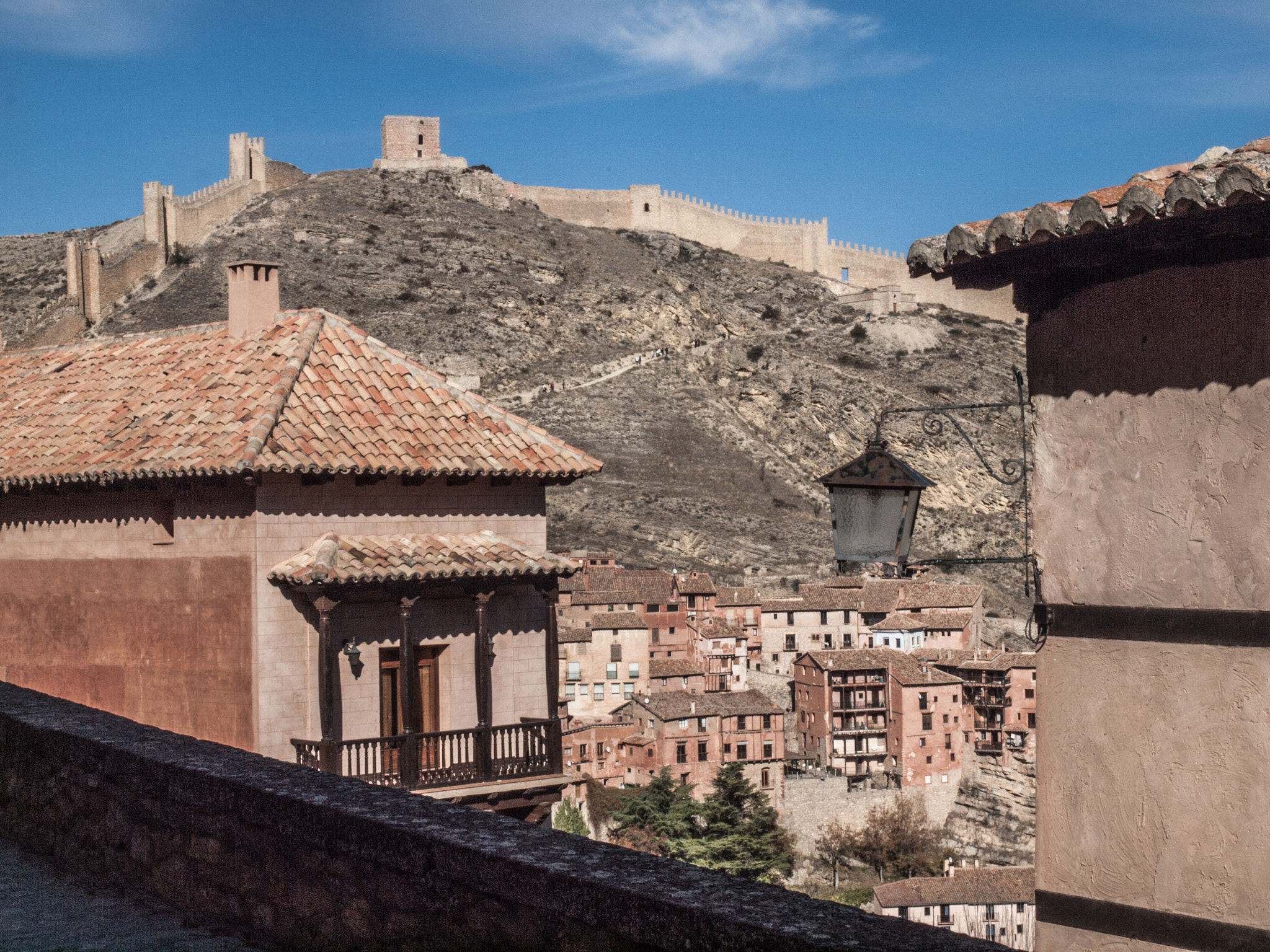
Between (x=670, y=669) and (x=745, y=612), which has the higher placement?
(x=745, y=612)

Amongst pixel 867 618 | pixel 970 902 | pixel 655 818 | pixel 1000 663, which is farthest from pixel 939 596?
pixel 655 818

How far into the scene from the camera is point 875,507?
6.42 meters

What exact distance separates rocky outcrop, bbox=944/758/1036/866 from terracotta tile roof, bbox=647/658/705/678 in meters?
12.6

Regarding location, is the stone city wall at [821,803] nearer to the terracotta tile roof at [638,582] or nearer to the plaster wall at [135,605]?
the terracotta tile roof at [638,582]

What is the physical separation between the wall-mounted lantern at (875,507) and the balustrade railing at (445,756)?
6942 mm

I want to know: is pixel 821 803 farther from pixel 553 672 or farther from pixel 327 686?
pixel 327 686

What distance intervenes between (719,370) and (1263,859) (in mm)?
85730

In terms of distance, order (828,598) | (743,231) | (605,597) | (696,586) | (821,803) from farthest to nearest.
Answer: (743,231), (828,598), (696,586), (605,597), (821,803)

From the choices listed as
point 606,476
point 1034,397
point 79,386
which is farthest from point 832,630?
point 1034,397

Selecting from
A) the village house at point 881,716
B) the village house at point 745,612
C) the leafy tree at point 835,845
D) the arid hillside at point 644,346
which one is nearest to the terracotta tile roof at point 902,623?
the village house at point 881,716

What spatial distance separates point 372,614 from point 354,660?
0.52m

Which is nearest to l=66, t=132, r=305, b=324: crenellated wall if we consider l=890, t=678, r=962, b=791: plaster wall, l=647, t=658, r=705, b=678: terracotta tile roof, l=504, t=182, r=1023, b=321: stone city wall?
l=504, t=182, r=1023, b=321: stone city wall

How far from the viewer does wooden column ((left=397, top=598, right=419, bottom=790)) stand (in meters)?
12.5

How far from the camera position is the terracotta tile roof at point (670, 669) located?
57406 millimetres
